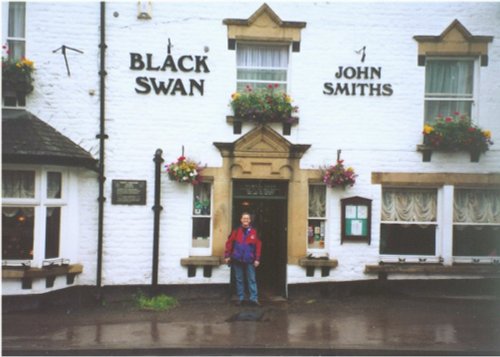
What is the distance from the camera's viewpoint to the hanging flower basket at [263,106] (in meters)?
9.84

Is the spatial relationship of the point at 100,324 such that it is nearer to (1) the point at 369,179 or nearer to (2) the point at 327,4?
(1) the point at 369,179

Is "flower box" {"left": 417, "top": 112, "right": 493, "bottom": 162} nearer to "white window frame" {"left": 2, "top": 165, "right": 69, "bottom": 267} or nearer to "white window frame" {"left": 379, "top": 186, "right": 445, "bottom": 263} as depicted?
"white window frame" {"left": 379, "top": 186, "right": 445, "bottom": 263}

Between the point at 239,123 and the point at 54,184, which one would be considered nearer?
the point at 54,184

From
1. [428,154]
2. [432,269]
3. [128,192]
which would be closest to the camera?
[128,192]

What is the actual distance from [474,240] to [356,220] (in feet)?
9.08

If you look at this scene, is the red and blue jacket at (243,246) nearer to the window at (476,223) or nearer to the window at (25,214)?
the window at (25,214)

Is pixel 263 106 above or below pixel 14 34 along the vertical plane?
below

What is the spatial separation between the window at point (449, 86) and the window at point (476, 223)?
6.00 feet

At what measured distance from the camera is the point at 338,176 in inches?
390

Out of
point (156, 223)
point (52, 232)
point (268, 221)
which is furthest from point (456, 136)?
point (52, 232)

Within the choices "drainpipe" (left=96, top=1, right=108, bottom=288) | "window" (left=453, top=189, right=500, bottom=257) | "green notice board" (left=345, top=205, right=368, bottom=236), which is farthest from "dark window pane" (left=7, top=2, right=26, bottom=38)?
"window" (left=453, top=189, right=500, bottom=257)

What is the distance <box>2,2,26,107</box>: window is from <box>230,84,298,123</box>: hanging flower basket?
440cm

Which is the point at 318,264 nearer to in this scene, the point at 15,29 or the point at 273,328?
the point at 273,328

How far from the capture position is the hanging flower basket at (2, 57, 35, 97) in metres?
9.36
